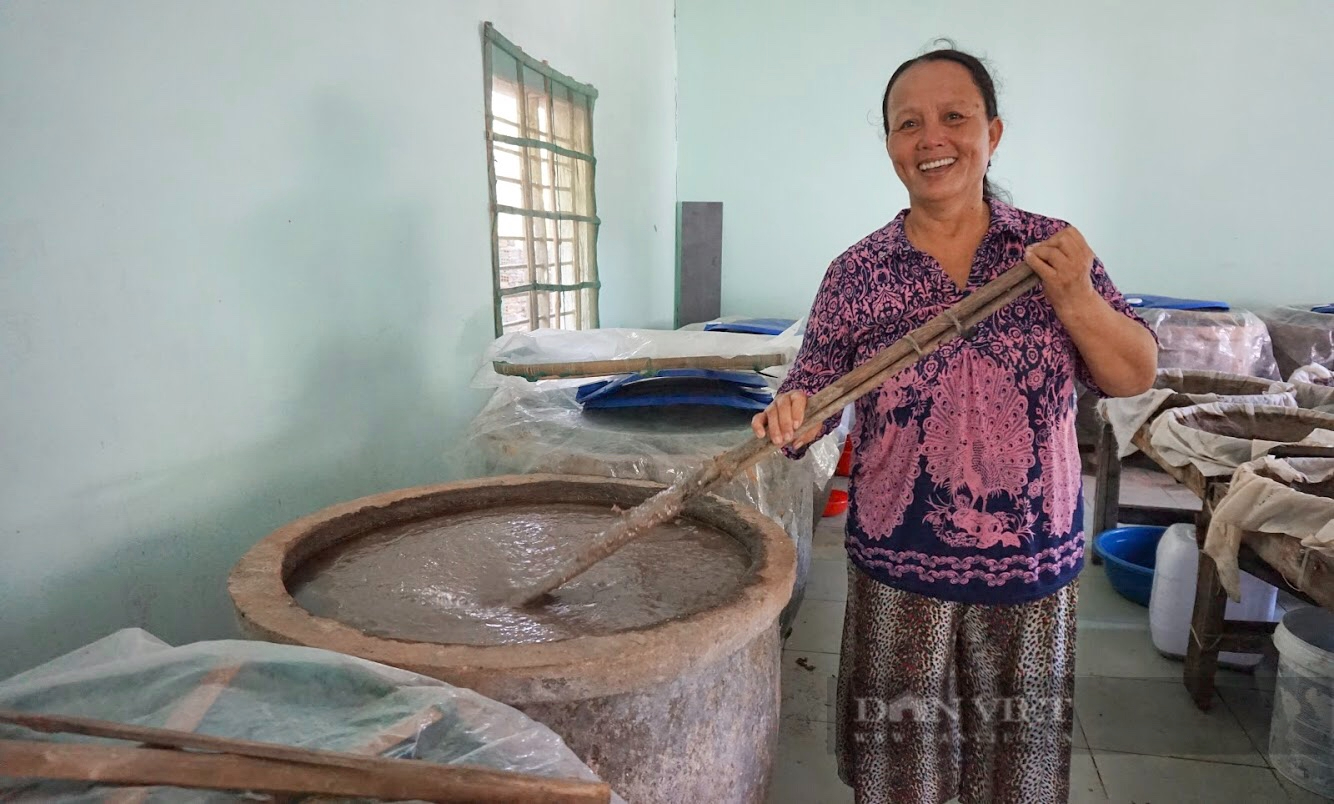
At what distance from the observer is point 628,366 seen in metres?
2.53

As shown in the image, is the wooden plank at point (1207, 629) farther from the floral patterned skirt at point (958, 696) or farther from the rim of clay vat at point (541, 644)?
the rim of clay vat at point (541, 644)

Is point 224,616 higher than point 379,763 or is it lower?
lower

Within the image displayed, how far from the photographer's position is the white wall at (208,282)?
4.19 feet

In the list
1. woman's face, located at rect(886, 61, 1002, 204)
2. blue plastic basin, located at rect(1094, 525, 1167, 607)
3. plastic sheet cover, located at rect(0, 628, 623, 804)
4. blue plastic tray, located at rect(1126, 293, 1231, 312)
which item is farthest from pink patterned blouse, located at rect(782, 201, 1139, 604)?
blue plastic tray, located at rect(1126, 293, 1231, 312)

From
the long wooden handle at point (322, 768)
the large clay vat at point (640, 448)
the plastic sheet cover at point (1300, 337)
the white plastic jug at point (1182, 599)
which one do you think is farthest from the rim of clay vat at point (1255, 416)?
the plastic sheet cover at point (1300, 337)

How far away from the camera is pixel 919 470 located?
147cm

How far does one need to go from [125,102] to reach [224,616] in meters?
1.03

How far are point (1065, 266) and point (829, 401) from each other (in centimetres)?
42

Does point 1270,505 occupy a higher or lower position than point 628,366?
lower

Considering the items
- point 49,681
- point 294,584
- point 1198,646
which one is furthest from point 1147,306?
point 49,681

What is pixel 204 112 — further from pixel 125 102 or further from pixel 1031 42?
pixel 1031 42

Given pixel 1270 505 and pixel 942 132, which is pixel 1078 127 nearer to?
pixel 1270 505

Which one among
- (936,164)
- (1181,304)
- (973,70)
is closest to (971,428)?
(936,164)

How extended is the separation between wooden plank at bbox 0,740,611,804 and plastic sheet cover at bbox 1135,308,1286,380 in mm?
4961
